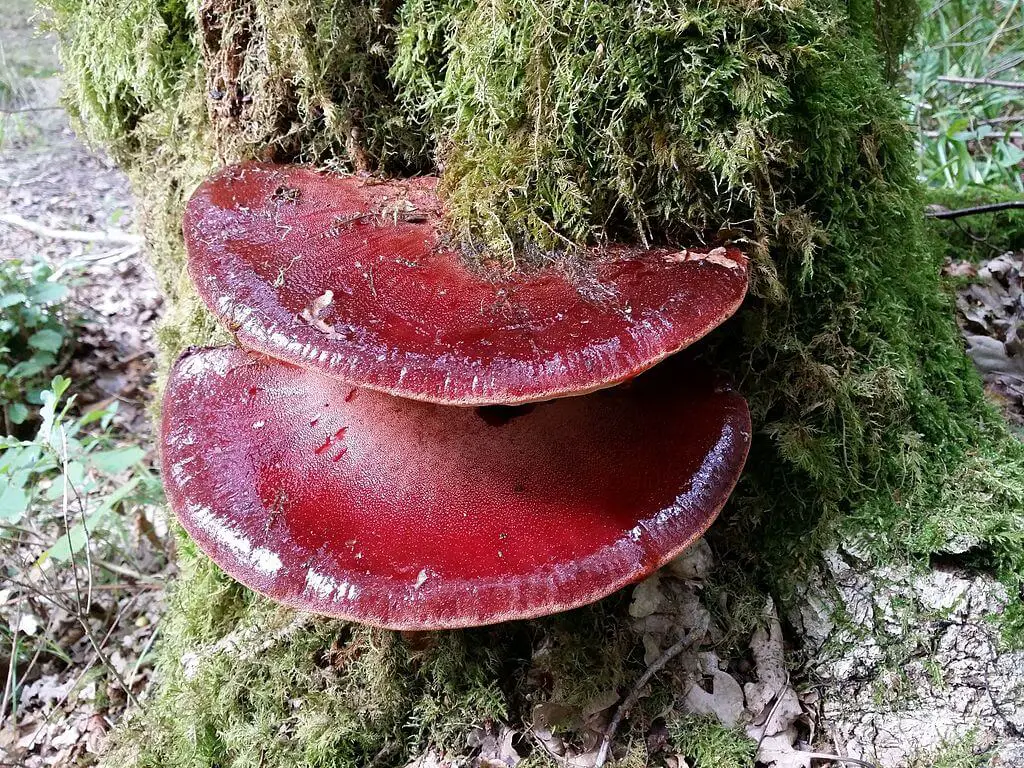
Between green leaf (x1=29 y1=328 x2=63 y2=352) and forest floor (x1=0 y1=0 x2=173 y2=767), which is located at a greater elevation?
green leaf (x1=29 y1=328 x2=63 y2=352)

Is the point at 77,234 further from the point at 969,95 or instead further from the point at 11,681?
the point at 969,95

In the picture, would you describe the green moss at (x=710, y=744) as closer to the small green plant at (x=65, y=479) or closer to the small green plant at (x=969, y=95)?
the small green plant at (x=65, y=479)

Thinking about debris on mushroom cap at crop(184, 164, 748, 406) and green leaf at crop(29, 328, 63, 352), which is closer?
debris on mushroom cap at crop(184, 164, 748, 406)

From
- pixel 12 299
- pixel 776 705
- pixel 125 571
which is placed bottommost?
pixel 125 571

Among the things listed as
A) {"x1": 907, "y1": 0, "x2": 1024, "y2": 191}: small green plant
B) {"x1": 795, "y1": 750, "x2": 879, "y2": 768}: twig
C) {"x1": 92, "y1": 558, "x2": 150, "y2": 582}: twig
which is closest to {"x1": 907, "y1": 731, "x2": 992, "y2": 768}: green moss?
{"x1": 795, "y1": 750, "x2": 879, "y2": 768}: twig

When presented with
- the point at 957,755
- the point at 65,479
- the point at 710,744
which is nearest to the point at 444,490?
the point at 710,744

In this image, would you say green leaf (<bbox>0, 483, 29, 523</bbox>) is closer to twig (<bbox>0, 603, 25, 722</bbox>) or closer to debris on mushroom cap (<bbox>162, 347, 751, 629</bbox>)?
twig (<bbox>0, 603, 25, 722</bbox>)
